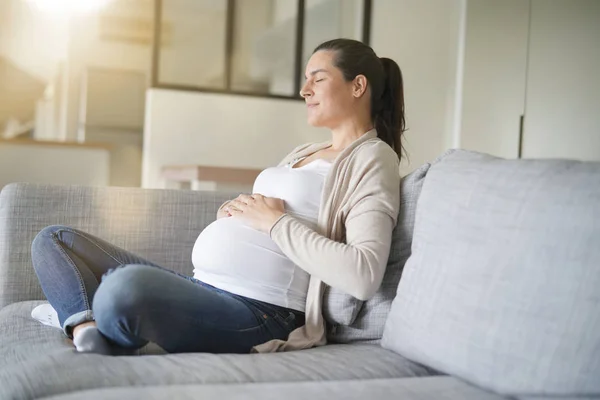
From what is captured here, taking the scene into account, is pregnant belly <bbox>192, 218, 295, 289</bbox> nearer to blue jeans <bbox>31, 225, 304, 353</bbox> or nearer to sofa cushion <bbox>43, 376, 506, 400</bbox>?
blue jeans <bbox>31, 225, 304, 353</bbox>

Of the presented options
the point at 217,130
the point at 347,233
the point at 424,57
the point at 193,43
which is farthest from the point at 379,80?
the point at 424,57

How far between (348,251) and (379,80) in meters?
0.56

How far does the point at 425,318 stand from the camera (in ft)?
4.23

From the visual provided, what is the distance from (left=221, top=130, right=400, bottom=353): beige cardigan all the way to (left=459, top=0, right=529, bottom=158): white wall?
3673 mm

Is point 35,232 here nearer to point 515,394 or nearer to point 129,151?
point 515,394

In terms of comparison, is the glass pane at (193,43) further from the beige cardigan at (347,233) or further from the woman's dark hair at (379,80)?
the beige cardigan at (347,233)

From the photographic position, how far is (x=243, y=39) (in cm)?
495

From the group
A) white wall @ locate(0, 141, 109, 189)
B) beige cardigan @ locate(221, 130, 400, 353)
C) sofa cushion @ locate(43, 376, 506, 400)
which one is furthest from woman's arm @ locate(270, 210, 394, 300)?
white wall @ locate(0, 141, 109, 189)

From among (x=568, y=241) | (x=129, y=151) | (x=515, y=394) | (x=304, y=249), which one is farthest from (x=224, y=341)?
(x=129, y=151)

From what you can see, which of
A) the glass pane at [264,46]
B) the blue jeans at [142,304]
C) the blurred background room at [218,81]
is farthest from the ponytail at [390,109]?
the glass pane at [264,46]

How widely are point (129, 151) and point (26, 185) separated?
296cm

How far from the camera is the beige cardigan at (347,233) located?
1.38 meters

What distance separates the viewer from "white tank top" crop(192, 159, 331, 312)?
1478 millimetres

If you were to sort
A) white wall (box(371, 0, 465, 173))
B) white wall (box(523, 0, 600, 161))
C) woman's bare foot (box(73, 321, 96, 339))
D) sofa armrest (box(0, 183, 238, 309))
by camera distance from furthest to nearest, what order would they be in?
white wall (box(371, 0, 465, 173)), white wall (box(523, 0, 600, 161)), sofa armrest (box(0, 183, 238, 309)), woman's bare foot (box(73, 321, 96, 339))
